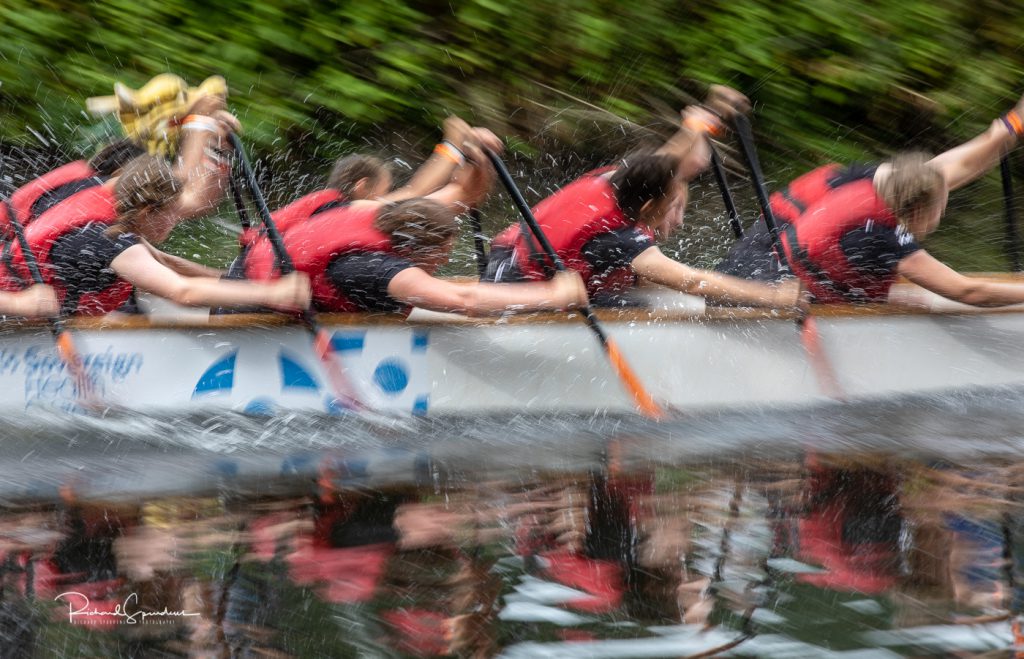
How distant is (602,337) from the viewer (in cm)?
454

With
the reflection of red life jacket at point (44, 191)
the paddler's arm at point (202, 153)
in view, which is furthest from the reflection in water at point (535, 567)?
the paddler's arm at point (202, 153)

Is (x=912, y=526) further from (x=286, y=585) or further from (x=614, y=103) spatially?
(x=614, y=103)

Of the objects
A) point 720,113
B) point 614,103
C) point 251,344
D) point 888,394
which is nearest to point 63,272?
point 251,344

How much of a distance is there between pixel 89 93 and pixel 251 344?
3.41 metres

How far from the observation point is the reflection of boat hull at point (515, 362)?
4.26m

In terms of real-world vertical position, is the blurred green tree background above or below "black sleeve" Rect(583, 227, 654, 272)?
above

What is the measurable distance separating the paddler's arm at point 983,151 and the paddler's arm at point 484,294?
1617mm

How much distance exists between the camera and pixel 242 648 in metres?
2.34

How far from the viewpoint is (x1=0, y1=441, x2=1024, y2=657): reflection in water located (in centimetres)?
239

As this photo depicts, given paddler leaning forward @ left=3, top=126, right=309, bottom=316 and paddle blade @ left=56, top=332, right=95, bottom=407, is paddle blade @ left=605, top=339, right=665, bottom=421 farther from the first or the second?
paddle blade @ left=56, top=332, right=95, bottom=407

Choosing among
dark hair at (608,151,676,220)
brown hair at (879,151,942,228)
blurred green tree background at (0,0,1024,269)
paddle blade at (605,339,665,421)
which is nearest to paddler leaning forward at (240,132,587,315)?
paddle blade at (605,339,665,421)

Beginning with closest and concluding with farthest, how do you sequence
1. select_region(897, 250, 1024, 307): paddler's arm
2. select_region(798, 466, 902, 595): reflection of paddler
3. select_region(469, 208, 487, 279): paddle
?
select_region(798, 466, 902, 595): reflection of paddler, select_region(897, 250, 1024, 307): paddler's arm, select_region(469, 208, 487, 279): paddle

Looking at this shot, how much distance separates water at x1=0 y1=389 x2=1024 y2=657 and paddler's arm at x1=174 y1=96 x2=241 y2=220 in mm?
947


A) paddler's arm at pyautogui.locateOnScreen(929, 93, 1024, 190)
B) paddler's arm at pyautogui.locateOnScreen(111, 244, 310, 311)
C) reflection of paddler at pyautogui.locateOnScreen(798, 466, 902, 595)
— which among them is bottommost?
reflection of paddler at pyautogui.locateOnScreen(798, 466, 902, 595)
